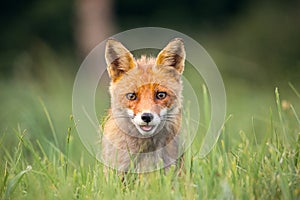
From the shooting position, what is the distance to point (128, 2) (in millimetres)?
23000

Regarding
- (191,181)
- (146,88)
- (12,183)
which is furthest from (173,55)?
(12,183)

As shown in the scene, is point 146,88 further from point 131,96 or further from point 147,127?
point 147,127

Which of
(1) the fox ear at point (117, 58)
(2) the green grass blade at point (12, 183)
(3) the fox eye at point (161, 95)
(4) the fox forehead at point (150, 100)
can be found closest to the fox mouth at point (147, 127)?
(4) the fox forehead at point (150, 100)

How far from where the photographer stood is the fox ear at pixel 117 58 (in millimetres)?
5621

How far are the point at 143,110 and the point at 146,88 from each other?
0.74 ft

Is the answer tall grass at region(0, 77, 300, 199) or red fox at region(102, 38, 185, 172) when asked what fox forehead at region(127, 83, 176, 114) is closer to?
red fox at region(102, 38, 185, 172)

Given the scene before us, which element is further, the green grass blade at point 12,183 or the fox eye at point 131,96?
the fox eye at point 131,96

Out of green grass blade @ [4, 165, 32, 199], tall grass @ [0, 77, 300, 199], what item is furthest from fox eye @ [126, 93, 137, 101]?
green grass blade @ [4, 165, 32, 199]

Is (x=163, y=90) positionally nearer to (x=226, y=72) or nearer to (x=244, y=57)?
(x=226, y=72)

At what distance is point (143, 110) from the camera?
529 centimetres

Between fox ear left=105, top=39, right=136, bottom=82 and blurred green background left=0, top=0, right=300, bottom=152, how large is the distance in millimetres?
2765

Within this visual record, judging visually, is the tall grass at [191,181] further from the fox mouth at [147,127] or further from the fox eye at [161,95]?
the fox eye at [161,95]

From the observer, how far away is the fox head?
17.5 feet

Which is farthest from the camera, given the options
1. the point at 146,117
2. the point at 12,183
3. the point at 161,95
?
the point at 161,95
